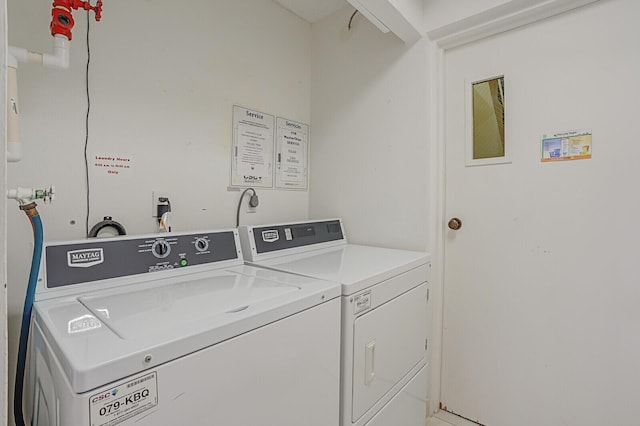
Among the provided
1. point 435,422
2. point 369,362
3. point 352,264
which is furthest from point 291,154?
point 435,422

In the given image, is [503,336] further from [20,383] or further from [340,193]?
[20,383]

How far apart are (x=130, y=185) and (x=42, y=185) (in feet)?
0.93

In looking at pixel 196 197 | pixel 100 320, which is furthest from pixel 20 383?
pixel 196 197

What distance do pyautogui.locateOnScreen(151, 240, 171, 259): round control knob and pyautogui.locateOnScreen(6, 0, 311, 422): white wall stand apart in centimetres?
33

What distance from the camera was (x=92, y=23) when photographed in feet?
4.03

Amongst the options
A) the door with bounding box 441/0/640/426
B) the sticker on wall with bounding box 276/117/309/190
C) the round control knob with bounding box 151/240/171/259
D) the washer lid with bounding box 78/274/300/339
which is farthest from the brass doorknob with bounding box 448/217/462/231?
the round control knob with bounding box 151/240/171/259

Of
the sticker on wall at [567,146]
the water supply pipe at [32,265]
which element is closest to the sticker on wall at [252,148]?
the water supply pipe at [32,265]

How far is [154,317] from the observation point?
28.9 inches

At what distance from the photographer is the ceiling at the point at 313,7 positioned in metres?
1.93

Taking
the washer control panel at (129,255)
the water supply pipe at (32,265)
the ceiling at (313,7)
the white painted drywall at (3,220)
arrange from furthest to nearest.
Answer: the ceiling at (313,7) → the washer control panel at (129,255) → the water supply pipe at (32,265) → the white painted drywall at (3,220)

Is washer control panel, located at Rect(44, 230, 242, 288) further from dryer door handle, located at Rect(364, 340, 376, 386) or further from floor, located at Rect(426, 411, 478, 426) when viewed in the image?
floor, located at Rect(426, 411, 478, 426)

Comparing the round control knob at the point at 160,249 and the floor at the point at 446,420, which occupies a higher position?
the round control knob at the point at 160,249

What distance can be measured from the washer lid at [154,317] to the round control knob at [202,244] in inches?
5.3

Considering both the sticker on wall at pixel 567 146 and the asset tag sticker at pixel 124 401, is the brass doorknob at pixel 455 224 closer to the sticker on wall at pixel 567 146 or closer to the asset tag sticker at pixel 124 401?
the sticker on wall at pixel 567 146
